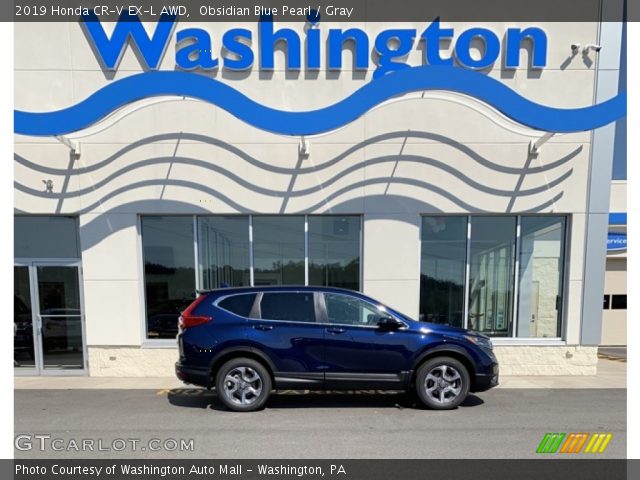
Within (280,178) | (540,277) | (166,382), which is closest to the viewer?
(166,382)

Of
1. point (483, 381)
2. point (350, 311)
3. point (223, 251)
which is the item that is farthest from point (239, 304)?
point (483, 381)

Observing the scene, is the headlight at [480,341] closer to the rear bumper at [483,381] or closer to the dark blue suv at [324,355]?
the dark blue suv at [324,355]

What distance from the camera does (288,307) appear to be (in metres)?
5.39

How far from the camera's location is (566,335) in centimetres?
758

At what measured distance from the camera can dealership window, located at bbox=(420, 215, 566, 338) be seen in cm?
775

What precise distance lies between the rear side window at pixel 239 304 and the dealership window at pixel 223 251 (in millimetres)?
2321

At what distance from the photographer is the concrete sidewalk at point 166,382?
264 inches

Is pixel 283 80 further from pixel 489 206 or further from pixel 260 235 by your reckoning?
pixel 489 206

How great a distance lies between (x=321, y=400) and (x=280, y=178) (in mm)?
4369

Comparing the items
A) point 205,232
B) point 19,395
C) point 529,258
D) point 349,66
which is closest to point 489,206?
point 529,258

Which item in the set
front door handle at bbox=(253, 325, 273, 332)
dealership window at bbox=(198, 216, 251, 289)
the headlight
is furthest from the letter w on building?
the headlight

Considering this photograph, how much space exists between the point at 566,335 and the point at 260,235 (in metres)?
6.94

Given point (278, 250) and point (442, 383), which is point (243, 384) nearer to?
point (442, 383)

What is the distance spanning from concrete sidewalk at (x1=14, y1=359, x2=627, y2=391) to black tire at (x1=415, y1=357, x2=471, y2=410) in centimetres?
198
